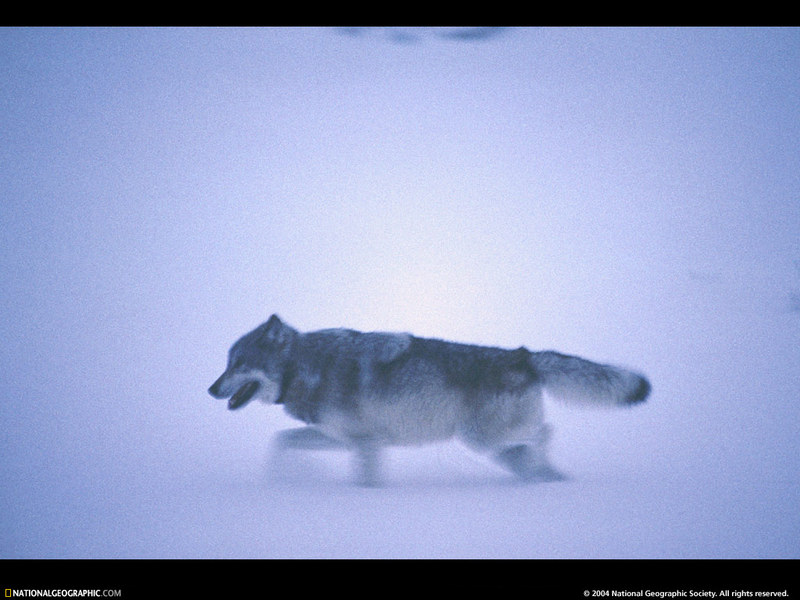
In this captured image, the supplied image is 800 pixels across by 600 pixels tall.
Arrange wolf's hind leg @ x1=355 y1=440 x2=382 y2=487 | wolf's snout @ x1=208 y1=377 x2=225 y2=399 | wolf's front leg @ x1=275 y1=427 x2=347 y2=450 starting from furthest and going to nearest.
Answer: wolf's front leg @ x1=275 y1=427 x2=347 y2=450
wolf's snout @ x1=208 y1=377 x2=225 y2=399
wolf's hind leg @ x1=355 y1=440 x2=382 y2=487

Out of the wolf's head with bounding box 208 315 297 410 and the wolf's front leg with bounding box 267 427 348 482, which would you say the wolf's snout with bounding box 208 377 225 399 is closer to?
the wolf's head with bounding box 208 315 297 410

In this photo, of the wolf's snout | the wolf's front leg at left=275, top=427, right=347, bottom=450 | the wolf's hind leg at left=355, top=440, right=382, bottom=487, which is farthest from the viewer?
the wolf's front leg at left=275, top=427, right=347, bottom=450

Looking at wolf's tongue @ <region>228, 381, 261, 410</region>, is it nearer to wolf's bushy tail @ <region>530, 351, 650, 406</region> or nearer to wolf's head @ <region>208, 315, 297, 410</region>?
wolf's head @ <region>208, 315, 297, 410</region>

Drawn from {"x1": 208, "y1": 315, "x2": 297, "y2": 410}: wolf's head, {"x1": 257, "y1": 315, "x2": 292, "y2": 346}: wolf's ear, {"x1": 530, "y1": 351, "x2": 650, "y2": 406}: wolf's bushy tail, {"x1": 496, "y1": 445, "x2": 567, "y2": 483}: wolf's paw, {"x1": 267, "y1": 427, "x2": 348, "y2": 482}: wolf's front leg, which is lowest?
{"x1": 496, "y1": 445, "x2": 567, "y2": 483}: wolf's paw

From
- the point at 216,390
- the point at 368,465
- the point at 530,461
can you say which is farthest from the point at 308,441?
the point at 530,461

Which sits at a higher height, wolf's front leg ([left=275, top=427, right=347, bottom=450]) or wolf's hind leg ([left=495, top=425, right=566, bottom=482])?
wolf's front leg ([left=275, top=427, right=347, bottom=450])

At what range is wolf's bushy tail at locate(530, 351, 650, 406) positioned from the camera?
3008 millimetres

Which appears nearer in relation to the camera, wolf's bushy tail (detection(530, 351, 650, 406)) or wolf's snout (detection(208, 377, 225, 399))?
wolf's bushy tail (detection(530, 351, 650, 406))

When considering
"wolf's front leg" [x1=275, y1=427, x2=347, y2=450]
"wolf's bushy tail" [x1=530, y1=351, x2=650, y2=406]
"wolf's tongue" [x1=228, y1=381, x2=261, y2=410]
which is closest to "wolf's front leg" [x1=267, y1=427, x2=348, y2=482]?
"wolf's front leg" [x1=275, y1=427, x2=347, y2=450]

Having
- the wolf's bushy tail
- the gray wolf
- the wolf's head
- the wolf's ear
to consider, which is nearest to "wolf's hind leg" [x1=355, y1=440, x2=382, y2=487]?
the gray wolf

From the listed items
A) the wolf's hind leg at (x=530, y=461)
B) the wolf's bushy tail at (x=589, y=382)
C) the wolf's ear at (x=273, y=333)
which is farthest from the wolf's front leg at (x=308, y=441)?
the wolf's bushy tail at (x=589, y=382)

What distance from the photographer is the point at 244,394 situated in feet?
10.5
